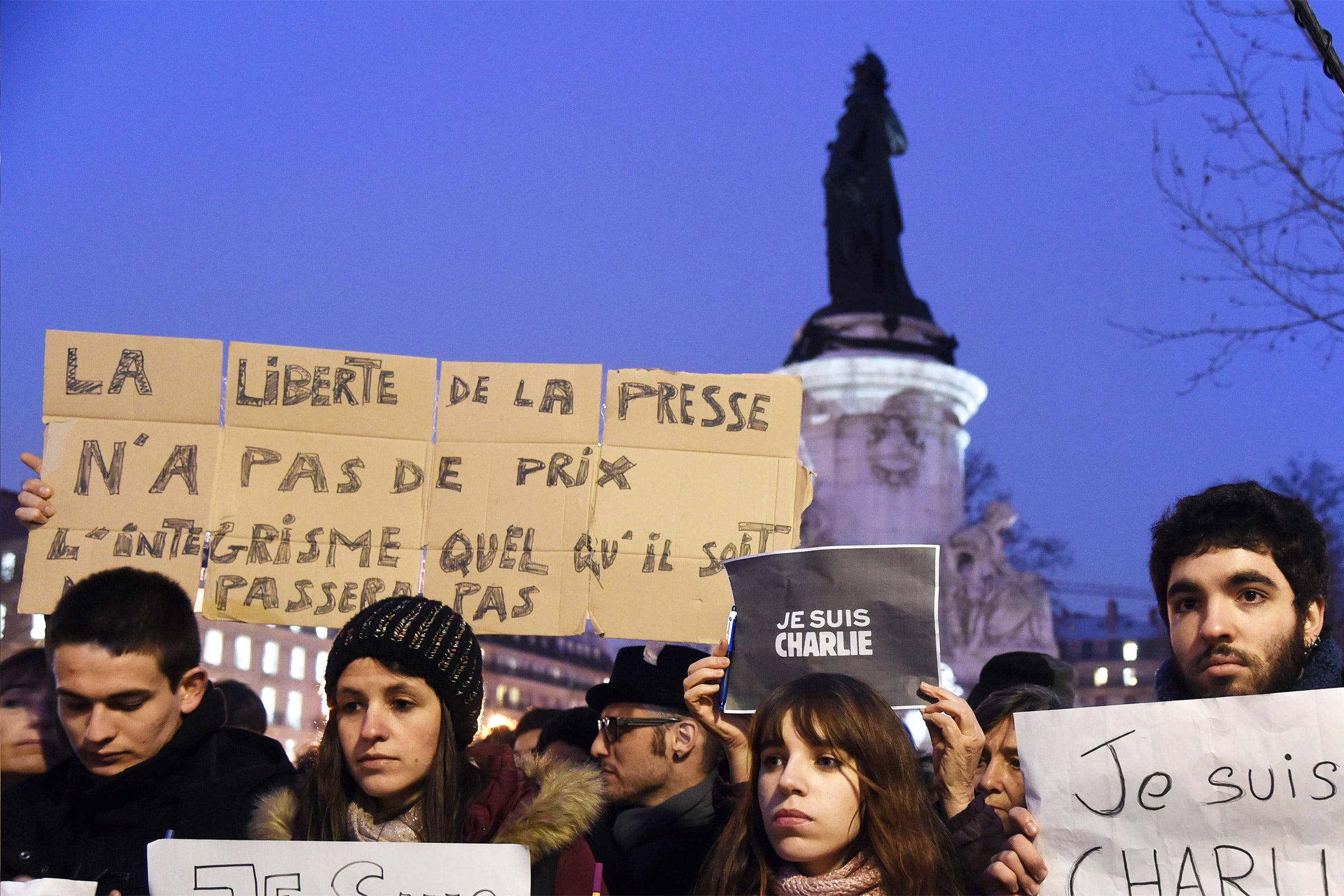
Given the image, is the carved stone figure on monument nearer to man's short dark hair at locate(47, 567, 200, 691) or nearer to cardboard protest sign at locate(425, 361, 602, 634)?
cardboard protest sign at locate(425, 361, 602, 634)

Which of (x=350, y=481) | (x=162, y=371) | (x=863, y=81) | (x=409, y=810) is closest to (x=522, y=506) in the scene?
(x=350, y=481)

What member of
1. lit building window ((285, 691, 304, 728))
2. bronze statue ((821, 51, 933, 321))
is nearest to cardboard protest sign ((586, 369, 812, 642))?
bronze statue ((821, 51, 933, 321))

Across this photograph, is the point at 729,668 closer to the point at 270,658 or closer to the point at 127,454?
the point at 127,454

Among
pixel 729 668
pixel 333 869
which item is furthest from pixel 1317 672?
pixel 333 869

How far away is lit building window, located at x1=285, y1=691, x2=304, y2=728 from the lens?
32562mm

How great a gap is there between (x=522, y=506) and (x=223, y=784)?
1.43m

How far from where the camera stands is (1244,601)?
9.77ft

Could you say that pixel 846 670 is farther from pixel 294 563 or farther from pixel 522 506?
pixel 294 563

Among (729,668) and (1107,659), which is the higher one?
(1107,659)

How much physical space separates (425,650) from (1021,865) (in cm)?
128

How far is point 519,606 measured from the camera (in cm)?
441

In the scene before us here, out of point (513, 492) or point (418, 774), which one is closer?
point (418, 774)

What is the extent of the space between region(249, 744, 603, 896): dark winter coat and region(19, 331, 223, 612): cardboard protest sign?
144cm

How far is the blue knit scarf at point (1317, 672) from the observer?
9.62 ft
